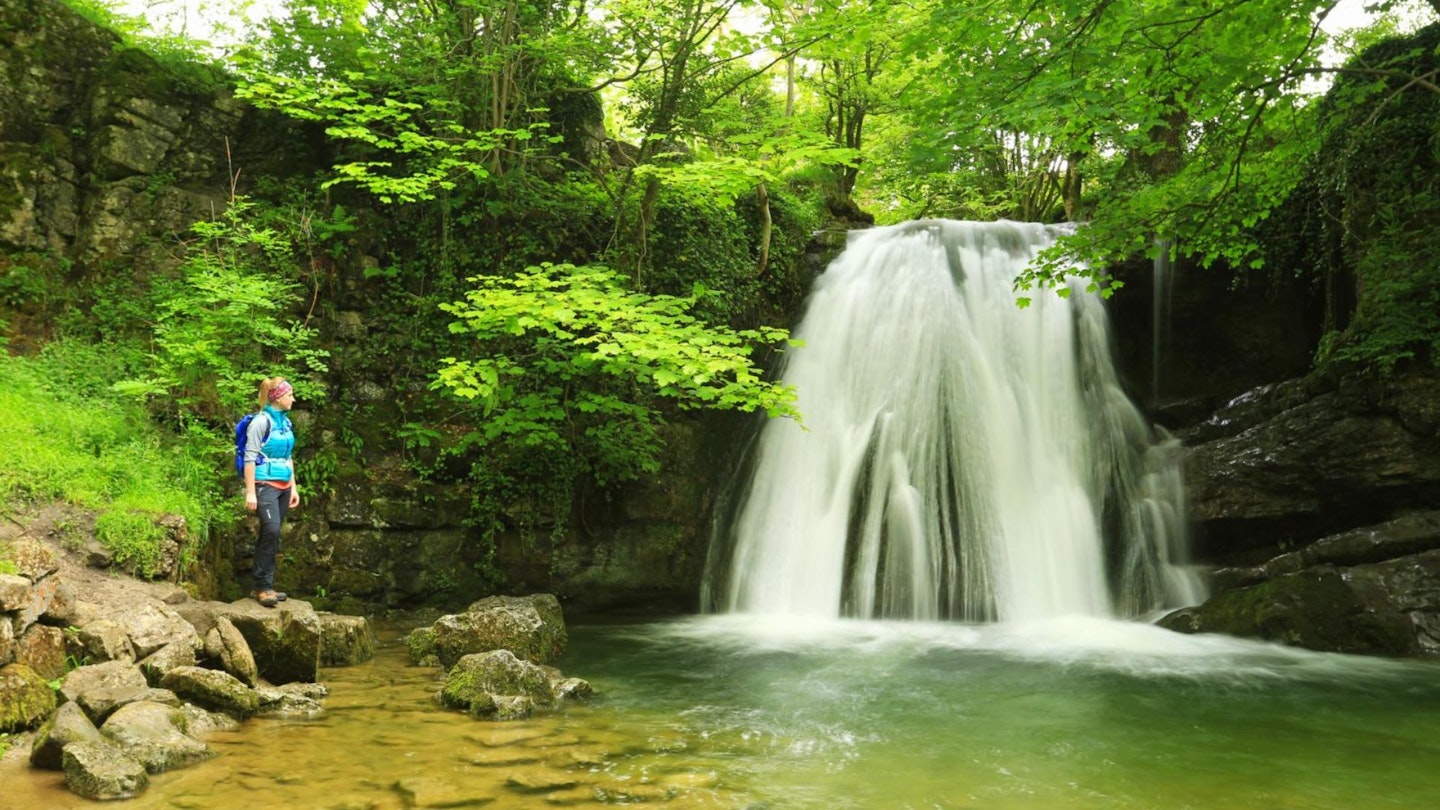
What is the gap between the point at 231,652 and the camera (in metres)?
5.01

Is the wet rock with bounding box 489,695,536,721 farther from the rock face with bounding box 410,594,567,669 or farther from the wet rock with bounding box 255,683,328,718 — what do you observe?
the rock face with bounding box 410,594,567,669

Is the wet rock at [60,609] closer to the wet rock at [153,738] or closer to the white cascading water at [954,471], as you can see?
the wet rock at [153,738]

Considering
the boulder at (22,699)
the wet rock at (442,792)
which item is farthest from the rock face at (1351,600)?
the boulder at (22,699)

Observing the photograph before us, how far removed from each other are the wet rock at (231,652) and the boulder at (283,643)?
162 mm

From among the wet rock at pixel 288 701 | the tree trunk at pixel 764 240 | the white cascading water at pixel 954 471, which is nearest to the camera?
the wet rock at pixel 288 701

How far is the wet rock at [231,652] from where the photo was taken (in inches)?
196

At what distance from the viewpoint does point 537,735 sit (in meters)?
4.46

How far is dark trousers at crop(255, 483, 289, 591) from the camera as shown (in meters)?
6.29

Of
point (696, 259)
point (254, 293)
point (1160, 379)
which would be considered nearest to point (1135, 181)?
point (1160, 379)

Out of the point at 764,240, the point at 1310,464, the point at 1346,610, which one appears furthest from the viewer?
the point at 764,240

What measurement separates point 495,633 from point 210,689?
207 centimetres

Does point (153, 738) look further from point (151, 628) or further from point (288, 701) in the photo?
point (151, 628)

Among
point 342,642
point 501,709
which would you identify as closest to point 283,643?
point 342,642

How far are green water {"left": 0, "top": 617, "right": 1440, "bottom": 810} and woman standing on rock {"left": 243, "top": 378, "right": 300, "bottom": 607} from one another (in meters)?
1.13
